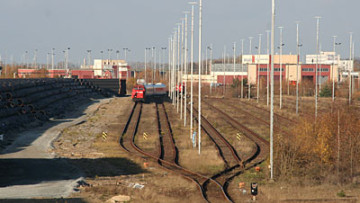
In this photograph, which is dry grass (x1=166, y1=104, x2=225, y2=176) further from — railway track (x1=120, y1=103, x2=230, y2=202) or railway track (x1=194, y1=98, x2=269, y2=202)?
railway track (x1=194, y1=98, x2=269, y2=202)

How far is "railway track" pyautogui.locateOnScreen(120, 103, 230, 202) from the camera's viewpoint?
1958cm

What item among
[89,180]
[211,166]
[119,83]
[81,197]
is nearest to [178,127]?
[211,166]

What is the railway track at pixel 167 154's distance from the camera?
19578 millimetres

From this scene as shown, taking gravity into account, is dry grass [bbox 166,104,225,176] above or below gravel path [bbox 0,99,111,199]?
below

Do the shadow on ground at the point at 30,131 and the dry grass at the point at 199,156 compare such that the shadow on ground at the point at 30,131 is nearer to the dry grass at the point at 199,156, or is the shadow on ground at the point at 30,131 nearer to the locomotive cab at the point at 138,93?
the dry grass at the point at 199,156

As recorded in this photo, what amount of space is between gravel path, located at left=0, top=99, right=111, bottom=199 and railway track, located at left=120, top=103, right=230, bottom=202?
4585mm

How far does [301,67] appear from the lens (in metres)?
128

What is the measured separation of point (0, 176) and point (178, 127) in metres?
22.8

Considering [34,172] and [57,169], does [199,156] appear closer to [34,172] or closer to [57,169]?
[57,169]

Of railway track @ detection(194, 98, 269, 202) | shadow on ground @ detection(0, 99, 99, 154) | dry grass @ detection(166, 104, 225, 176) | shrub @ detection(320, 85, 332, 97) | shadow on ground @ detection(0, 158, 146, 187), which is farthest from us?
shrub @ detection(320, 85, 332, 97)

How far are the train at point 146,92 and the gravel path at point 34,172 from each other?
37164 millimetres

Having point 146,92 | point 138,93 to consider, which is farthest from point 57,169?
point 146,92

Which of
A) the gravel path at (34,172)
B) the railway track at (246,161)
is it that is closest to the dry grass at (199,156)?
the railway track at (246,161)

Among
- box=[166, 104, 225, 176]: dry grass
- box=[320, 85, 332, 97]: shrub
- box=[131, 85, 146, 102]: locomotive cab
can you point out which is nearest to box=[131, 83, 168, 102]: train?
box=[131, 85, 146, 102]: locomotive cab
